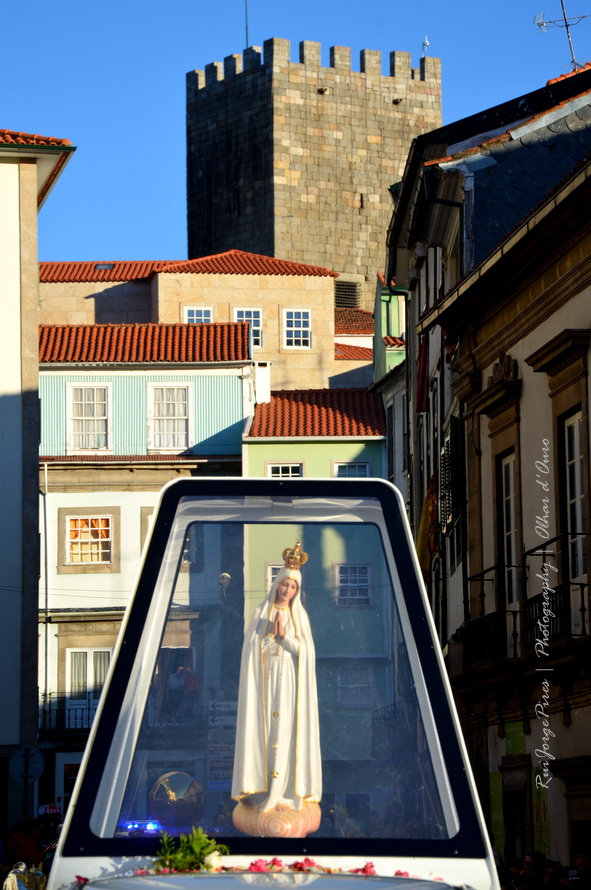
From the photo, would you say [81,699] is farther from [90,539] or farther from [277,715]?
[277,715]

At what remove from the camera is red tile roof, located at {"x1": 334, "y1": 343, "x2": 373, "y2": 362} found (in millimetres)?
60594

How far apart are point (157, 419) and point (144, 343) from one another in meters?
2.83

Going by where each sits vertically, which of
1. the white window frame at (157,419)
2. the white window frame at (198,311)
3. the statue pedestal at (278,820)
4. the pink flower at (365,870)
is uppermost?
the white window frame at (198,311)

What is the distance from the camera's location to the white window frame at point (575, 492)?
48.4 ft

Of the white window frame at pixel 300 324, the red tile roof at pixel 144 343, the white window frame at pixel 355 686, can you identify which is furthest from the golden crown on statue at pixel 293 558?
the white window frame at pixel 300 324

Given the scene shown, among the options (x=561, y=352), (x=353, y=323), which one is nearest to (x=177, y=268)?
(x=353, y=323)

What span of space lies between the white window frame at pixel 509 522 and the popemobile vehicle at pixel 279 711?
10.9 metres

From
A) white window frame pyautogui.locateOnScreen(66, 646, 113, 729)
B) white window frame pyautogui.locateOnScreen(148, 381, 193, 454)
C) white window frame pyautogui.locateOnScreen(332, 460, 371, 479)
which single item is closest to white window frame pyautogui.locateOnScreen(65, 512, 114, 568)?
white window frame pyautogui.locateOnScreen(66, 646, 113, 729)

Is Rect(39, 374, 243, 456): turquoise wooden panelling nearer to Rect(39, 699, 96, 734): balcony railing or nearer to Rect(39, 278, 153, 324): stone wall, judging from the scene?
Rect(39, 699, 96, 734): balcony railing

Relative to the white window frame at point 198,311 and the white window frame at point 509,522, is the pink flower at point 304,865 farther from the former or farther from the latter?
the white window frame at point 198,311

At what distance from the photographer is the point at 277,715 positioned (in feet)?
19.4

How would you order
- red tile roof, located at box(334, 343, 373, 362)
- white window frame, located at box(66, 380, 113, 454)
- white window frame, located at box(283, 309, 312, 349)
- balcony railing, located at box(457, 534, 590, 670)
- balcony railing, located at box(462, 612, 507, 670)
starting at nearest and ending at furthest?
balcony railing, located at box(457, 534, 590, 670) → balcony railing, located at box(462, 612, 507, 670) → white window frame, located at box(66, 380, 113, 454) → white window frame, located at box(283, 309, 312, 349) → red tile roof, located at box(334, 343, 373, 362)

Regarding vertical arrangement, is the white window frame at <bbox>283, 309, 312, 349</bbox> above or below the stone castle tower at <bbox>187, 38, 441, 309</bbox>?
below

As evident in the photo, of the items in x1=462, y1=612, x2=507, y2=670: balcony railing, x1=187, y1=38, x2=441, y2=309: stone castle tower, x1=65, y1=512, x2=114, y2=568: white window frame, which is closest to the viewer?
x1=462, y1=612, x2=507, y2=670: balcony railing
